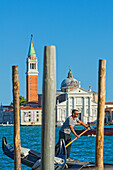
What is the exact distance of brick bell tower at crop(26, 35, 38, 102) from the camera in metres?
65.2

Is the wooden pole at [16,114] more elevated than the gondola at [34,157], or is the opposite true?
the wooden pole at [16,114]

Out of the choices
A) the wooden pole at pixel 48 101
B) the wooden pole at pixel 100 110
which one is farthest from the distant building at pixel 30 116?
the wooden pole at pixel 48 101

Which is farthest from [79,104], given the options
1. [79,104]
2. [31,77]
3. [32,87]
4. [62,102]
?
[31,77]

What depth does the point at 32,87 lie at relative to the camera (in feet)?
214

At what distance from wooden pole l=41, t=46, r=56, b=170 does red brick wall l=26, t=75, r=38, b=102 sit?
6047 cm

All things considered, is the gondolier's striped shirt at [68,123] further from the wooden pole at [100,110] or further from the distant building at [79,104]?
the distant building at [79,104]

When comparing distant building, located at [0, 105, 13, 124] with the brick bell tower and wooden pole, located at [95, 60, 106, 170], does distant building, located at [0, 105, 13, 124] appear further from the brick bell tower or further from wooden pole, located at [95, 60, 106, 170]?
wooden pole, located at [95, 60, 106, 170]

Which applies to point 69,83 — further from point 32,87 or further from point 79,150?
point 79,150

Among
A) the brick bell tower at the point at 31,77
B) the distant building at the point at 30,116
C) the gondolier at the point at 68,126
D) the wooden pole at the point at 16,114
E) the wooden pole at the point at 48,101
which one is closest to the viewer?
the wooden pole at the point at 48,101

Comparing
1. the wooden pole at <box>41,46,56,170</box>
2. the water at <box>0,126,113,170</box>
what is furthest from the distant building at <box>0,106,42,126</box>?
the wooden pole at <box>41,46,56,170</box>

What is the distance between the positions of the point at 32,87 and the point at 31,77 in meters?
1.39

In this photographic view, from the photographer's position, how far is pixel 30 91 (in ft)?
214

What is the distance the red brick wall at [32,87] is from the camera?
6519 cm

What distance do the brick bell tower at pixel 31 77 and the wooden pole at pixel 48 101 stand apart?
6047 cm
